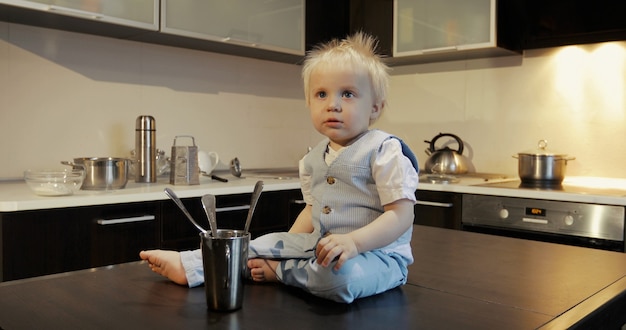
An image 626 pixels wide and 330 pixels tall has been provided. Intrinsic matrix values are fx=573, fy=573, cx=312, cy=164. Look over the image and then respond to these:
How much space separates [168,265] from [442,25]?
7.52 ft

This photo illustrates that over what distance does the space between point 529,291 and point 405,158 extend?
290 millimetres

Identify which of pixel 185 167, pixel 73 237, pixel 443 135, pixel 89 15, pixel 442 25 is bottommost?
pixel 73 237

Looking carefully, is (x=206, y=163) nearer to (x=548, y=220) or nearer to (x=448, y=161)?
(x=448, y=161)

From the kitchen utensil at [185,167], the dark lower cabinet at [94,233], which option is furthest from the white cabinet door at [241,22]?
the dark lower cabinet at [94,233]

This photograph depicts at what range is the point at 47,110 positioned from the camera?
94.1 inches

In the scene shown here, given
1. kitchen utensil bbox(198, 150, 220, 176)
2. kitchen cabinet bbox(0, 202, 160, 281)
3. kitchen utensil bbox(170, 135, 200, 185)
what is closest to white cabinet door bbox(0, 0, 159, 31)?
kitchen utensil bbox(170, 135, 200, 185)

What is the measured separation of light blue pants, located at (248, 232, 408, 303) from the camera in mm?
805

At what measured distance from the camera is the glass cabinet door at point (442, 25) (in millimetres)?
2697

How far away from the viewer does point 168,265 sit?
90 cm

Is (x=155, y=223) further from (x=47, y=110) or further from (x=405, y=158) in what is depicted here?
(x=405, y=158)

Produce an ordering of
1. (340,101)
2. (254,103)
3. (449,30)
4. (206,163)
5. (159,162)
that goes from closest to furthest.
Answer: (340,101) < (159,162) < (206,163) < (449,30) < (254,103)

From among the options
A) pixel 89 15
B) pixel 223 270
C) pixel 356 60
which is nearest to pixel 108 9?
pixel 89 15

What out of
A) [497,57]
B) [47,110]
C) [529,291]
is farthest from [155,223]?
[497,57]

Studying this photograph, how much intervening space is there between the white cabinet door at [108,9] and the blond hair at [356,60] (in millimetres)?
1381
